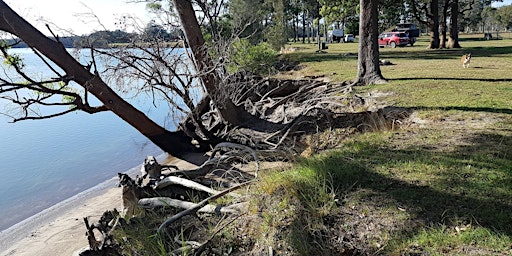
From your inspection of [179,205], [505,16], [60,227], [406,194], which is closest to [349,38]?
[505,16]

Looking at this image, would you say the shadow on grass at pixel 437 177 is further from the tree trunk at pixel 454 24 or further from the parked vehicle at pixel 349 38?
the parked vehicle at pixel 349 38

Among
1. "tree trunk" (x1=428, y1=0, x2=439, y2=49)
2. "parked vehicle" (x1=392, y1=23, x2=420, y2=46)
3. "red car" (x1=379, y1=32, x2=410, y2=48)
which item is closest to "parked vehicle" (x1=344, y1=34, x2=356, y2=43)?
"parked vehicle" (x1=392, y1=23, x2=420, y2=46)

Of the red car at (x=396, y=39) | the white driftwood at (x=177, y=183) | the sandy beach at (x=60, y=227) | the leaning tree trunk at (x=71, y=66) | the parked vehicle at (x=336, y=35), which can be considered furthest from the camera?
the parked vehicle at (x=336, y=35)

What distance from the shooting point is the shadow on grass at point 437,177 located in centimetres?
331

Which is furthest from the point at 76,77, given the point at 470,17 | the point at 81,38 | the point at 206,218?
the point at 470,17

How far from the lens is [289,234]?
11.7 ft

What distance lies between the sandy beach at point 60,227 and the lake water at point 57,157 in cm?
74

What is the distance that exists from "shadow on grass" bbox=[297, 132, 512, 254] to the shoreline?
13.1ft

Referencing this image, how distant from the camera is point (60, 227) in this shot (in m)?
6.77

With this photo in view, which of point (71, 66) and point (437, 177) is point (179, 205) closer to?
point (437, 177)

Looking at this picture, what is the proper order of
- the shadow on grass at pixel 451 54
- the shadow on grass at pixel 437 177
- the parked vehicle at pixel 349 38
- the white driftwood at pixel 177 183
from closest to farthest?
the shadow on grass at pixel 437 177 < the white driftwood at pixel 177 183 < the shadow on grass at pixel 451 54 < the parked vehicle at pixel 349 38

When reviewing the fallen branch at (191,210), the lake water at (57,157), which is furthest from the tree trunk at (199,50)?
the fallen branch at (191,210)

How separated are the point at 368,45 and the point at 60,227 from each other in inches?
366

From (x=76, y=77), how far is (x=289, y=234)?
6205mm
